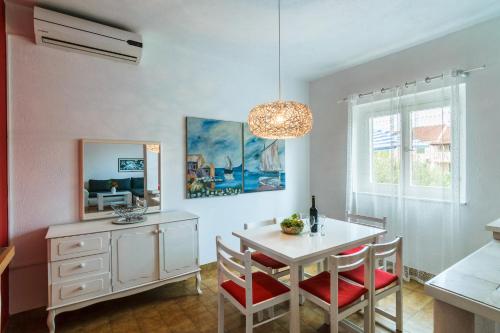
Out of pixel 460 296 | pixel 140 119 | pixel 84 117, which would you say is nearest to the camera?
pixel 460 296

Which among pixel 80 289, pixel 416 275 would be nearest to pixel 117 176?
pixel 80 289

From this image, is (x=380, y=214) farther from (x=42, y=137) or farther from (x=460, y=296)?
(x=42, y=137)

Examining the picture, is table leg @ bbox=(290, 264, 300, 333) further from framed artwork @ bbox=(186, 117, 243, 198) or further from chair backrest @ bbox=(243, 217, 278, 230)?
framed artwork @ bbox=(186, 117, 243, 198)

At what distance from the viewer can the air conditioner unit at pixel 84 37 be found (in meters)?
1.99

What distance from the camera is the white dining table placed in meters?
1.57

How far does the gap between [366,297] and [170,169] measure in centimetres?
217

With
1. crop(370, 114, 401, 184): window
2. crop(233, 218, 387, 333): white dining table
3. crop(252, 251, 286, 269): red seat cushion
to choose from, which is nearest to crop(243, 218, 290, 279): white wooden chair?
crop(252, 251, 286, 269): red seat cushion

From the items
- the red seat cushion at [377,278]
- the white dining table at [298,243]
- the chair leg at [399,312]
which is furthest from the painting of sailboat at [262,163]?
the chair leg at [399,312]

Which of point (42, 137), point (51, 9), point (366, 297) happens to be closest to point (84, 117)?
point (42, 137)

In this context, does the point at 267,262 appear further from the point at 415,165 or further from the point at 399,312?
the point at 415,165

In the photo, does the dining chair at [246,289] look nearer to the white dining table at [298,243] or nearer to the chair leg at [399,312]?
the white dining table at [298,243]

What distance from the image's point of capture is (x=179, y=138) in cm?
281

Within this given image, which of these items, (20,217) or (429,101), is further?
(429,101)

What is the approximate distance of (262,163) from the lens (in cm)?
345
